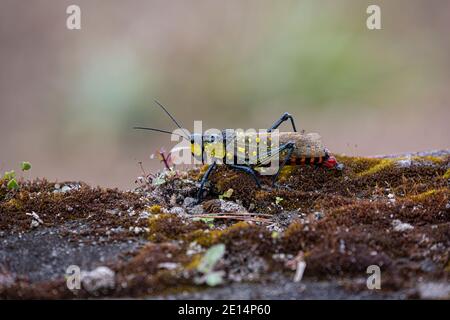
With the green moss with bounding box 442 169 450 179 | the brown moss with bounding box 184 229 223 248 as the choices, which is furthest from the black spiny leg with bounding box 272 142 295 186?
the brown moss with bounding box 184 229 223 248

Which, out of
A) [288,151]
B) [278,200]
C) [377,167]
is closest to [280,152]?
[288,151]

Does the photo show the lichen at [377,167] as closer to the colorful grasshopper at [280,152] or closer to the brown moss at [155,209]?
the colorful grasshopper at [280,152]

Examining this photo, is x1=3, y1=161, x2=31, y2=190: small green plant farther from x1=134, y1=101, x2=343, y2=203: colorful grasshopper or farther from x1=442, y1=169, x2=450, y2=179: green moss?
x1=442, y1=169, x2=450, y2=179: green moss

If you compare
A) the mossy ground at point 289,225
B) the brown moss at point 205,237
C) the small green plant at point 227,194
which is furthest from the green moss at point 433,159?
the brown moss at point 205,237

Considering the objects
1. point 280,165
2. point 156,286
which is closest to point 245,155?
point 280,165

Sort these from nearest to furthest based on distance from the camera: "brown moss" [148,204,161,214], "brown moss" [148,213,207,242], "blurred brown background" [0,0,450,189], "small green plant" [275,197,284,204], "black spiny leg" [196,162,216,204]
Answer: "brown moss" [148,213,207,242] → "brown moss" [148,204,161,214] → "small green plant" [275,197,284,204] → "black spiny leg" [196,162,216,204] → "blurred brown background" [0,0,450,189]

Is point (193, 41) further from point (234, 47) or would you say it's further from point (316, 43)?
point (316, 43)
